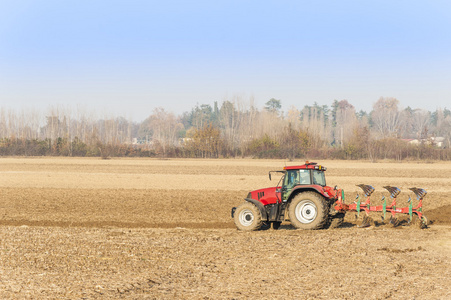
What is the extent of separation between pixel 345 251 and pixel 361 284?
2.73m

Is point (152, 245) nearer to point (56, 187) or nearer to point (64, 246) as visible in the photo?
point (64, 246)

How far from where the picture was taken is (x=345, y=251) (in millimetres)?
11375

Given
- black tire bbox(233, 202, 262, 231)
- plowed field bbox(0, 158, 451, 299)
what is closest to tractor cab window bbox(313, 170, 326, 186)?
plowed field bbox(0, 158, 451, 299)

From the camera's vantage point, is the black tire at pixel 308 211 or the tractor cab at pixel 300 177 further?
the tractor cab at pixel 300 177

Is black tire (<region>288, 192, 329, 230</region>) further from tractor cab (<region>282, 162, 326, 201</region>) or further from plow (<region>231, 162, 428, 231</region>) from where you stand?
tractor cab (<region>282, 162, 326, 201</region>)

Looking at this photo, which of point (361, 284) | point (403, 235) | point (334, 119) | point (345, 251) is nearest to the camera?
point (361, 284)

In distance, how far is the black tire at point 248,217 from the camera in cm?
1454

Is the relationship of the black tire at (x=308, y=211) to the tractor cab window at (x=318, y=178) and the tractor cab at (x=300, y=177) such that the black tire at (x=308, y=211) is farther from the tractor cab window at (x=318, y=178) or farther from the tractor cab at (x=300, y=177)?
the tractor cab window at (x=318, y=178)

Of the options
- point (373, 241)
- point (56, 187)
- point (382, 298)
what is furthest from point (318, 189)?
point (56, 187)

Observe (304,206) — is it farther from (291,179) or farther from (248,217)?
(248,217)

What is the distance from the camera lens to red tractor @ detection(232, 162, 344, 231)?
14070 mm

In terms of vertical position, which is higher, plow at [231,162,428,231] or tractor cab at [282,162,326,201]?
tractor cab at [282,162,326,201]

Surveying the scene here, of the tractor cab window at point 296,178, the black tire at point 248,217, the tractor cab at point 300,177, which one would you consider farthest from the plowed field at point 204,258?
the tractor cab window at point 296,178

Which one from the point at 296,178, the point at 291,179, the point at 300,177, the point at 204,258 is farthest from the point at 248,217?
the point at 204,258
